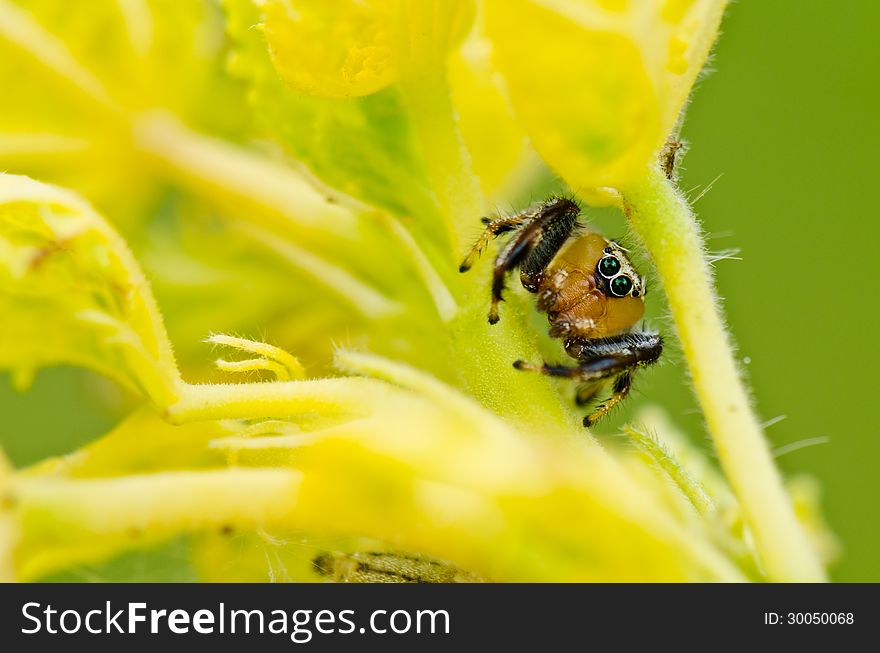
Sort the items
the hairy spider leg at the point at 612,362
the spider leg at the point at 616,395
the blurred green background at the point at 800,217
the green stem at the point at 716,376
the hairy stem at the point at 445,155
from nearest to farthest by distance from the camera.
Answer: the green stem at the point at 716,376
the hairy stem at the point at 445,155
the hairy spider leg at the point at 612,362
the spider leg at the point at 616,395
the blurred green background at the point at 800,217

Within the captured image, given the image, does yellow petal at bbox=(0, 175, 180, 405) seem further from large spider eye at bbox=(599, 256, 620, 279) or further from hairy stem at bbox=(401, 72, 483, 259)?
large spider eye at bbox=(599, 256, 620, 279)

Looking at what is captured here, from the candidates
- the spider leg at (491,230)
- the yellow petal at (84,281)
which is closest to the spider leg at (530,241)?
the spider leg at (491,230)

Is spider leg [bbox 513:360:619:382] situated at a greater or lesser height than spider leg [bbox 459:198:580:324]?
lesser

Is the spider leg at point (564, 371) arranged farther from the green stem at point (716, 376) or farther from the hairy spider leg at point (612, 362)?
the green stem at point (716, 376)

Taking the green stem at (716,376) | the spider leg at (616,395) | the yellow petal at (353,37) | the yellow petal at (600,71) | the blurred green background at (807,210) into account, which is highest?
the blurred green background at (807,210)

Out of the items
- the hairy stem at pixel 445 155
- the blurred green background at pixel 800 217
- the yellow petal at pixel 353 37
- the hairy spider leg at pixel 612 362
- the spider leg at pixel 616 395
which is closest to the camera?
the yellow petal at pixel 353 37

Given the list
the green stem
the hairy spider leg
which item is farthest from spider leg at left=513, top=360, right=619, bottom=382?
the green stem
